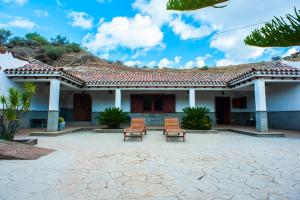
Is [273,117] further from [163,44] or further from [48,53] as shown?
[48,53]

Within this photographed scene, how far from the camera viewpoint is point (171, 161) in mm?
5570

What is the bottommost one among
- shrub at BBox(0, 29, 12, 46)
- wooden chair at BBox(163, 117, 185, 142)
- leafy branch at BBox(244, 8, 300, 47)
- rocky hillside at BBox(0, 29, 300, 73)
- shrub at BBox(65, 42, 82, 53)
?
wooden chair at BBox(163, 117, 185, 142)

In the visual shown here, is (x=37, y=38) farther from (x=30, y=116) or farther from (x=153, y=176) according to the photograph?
→ (x=153, y=176)

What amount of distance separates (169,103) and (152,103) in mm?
1375

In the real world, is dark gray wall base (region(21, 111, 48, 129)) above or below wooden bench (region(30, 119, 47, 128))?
above

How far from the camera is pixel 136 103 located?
53.9 feet

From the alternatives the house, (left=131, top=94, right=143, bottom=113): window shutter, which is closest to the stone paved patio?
the house

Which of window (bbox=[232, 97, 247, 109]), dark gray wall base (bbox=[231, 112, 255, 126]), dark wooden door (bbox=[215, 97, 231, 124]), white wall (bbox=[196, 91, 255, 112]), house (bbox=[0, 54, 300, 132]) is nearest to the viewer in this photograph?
house (bbox=[0, 54, 300, 132])

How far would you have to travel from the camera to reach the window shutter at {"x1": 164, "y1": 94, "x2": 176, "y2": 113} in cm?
1643

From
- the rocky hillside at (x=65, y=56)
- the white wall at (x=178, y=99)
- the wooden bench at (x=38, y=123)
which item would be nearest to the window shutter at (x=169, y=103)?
the white wall at (x=178, y=99)

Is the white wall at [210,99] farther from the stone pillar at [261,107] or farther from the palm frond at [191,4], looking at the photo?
the palm frond at [191,4]

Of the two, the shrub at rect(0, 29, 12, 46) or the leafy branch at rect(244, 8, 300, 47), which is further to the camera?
the shrub at rect(0, 29, 12, 46)

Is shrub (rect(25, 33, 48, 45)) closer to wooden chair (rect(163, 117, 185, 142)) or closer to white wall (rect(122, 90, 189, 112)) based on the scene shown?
white wall (rect(122, 90, 189, 112))

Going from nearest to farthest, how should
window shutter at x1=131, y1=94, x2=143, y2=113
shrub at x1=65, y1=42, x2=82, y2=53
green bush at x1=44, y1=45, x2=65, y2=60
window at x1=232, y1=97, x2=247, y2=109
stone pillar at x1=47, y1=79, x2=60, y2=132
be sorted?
stone pillar at x1=47, y1=79, x2=60, y2=132 → window shutter at x1=131, y1=94, x2=143, y2=113 → window at x1=232, y1=97, x2=247, y2=109 → green bush at x1=44, y1=45, x2=65, y2=60 → shrub at x1=65, y1=42, x2=82, y2=53
